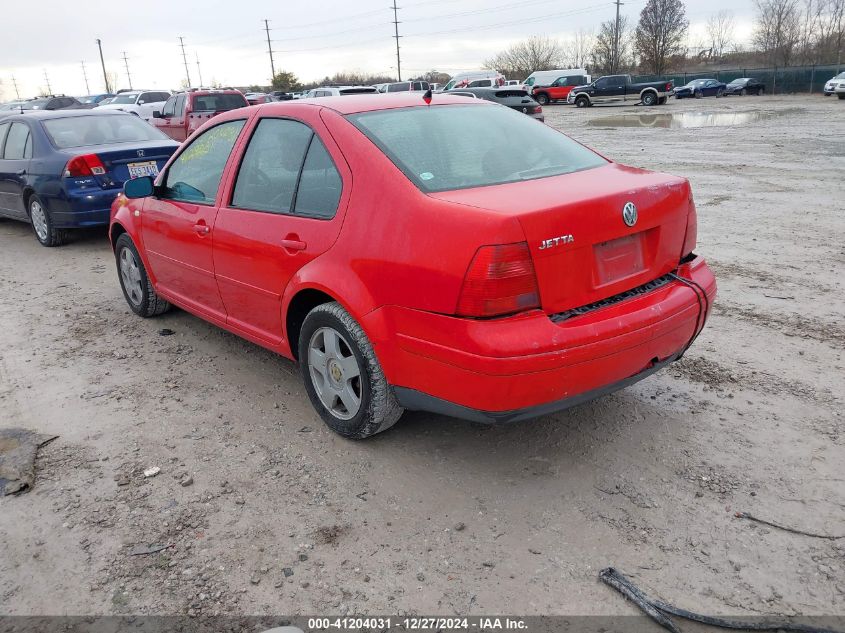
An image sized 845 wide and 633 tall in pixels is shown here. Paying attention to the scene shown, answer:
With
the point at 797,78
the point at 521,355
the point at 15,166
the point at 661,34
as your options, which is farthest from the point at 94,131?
the point at 661,34

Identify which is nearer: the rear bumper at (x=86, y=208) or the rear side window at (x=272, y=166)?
the rear side window at (x=272, y=166)

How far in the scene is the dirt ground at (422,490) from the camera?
2.52 m

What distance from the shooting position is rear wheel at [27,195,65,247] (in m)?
8.47

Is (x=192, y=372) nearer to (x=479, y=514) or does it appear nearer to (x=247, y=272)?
(x=247, y=272)

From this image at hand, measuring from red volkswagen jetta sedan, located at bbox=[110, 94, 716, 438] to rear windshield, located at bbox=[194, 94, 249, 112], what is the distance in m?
14.3

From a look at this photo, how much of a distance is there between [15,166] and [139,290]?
4.69 metres

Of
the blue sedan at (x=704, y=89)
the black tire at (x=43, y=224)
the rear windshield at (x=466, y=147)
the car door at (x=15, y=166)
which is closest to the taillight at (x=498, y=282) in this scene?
the rear windshield at (x=466, y=147)

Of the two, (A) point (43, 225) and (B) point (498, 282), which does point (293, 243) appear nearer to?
(B) point (498, 282)

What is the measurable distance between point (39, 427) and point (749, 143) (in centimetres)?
1618

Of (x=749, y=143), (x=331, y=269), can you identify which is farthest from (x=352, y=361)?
(x=749, y=143)

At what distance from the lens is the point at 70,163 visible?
793 centimetres

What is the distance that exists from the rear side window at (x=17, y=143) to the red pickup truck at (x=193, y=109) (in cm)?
775

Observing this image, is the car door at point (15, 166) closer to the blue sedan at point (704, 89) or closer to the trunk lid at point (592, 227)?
the trunk lid at point (592, 227)

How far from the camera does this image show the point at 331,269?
325 centimetres
